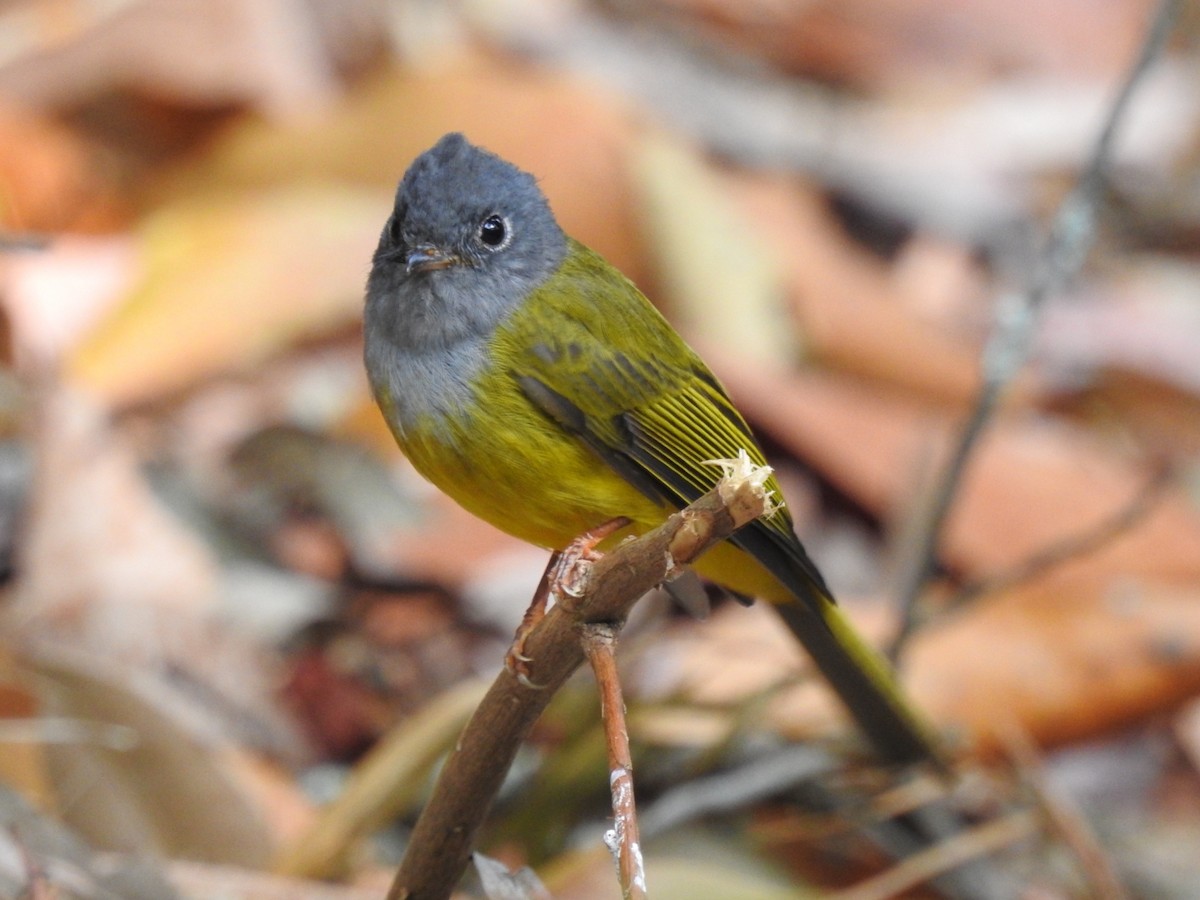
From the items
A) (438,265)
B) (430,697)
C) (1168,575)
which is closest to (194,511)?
(430,697)

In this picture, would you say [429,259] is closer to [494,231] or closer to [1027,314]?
[494,231]

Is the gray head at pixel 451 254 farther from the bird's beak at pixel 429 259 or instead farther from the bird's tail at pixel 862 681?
the bird's tail at pixel 862 681

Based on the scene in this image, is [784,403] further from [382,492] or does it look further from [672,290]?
[382,492]

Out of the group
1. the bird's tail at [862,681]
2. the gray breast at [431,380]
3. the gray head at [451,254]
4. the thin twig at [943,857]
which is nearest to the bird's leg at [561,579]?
the gray breast at [431,380]

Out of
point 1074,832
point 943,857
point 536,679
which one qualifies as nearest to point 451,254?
point 536,679

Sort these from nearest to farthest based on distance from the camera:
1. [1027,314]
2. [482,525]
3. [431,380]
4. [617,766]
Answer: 1. [617,766]
2. [431,380]
3. [1027,314]
4. [482,525]
